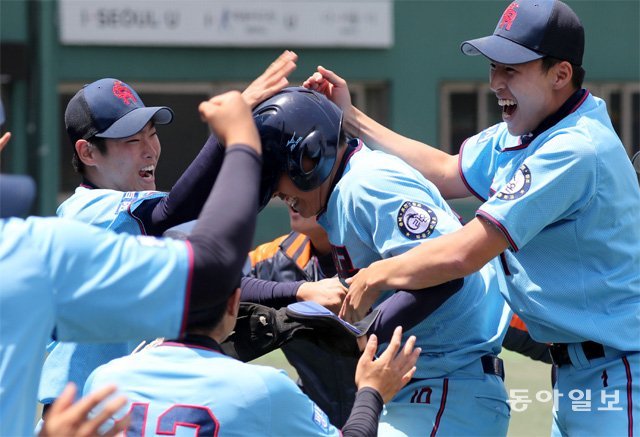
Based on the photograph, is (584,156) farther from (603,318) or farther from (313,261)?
(313,261)

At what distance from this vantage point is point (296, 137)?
11.6 ft

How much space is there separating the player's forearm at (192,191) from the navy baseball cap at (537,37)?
104 centimetres

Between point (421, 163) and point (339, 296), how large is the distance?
0.93 m

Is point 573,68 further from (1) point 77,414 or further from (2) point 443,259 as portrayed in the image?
(1) point 77,414

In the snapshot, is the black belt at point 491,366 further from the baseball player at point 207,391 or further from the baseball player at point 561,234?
the baseball player at point 207,391

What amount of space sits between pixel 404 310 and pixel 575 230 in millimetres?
647

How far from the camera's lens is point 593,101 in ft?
12.2

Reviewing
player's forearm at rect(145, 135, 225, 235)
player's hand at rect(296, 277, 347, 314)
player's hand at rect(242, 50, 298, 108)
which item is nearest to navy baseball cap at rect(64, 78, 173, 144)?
player's forearm at rect(145, 135, 225, 235)

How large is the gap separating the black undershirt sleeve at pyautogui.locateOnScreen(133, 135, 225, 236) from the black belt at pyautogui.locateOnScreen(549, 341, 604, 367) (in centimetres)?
140

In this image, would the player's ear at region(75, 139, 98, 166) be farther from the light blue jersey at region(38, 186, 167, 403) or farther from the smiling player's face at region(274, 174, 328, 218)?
the smiling player's face at region(274, 174, 328, 218)

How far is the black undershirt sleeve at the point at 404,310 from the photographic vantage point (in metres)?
3.48

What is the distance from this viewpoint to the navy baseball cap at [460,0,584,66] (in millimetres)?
Result: 3666

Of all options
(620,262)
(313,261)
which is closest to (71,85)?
(313,261)

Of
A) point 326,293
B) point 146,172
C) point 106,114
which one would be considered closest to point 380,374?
point 326,293
